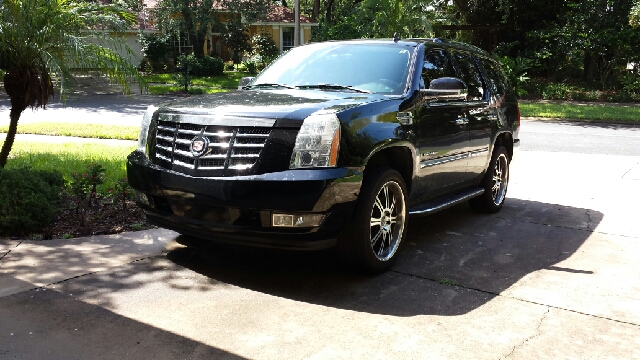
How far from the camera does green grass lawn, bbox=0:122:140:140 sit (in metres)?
13.2

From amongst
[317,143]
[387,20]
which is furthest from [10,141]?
[387,20]

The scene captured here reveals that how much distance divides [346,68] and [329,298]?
238 centimetres

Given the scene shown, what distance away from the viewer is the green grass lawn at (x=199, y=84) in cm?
2747

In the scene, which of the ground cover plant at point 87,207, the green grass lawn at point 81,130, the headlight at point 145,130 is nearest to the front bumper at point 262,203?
the headlight at point 145,130

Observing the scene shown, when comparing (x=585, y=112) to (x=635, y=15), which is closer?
(x=585, y=112)

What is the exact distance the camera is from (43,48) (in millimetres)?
7480

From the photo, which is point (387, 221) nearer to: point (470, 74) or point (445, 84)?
point (445, 84)

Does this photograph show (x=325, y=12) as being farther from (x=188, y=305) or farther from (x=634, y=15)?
(x=188, y=305)

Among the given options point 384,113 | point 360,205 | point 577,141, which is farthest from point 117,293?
point 577,141

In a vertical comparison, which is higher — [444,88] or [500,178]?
[444,88]

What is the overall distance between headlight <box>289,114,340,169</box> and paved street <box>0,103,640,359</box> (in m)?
0.96

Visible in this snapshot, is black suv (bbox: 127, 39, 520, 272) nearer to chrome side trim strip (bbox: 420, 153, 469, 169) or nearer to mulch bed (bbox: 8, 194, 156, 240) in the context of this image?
chrome side trim strip (bbox: 420, 153, 469, 169)

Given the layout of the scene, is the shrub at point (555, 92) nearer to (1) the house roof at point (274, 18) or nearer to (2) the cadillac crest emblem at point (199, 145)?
(1) the house roof at point (274, 18)

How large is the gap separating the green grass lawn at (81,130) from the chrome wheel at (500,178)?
770cm
